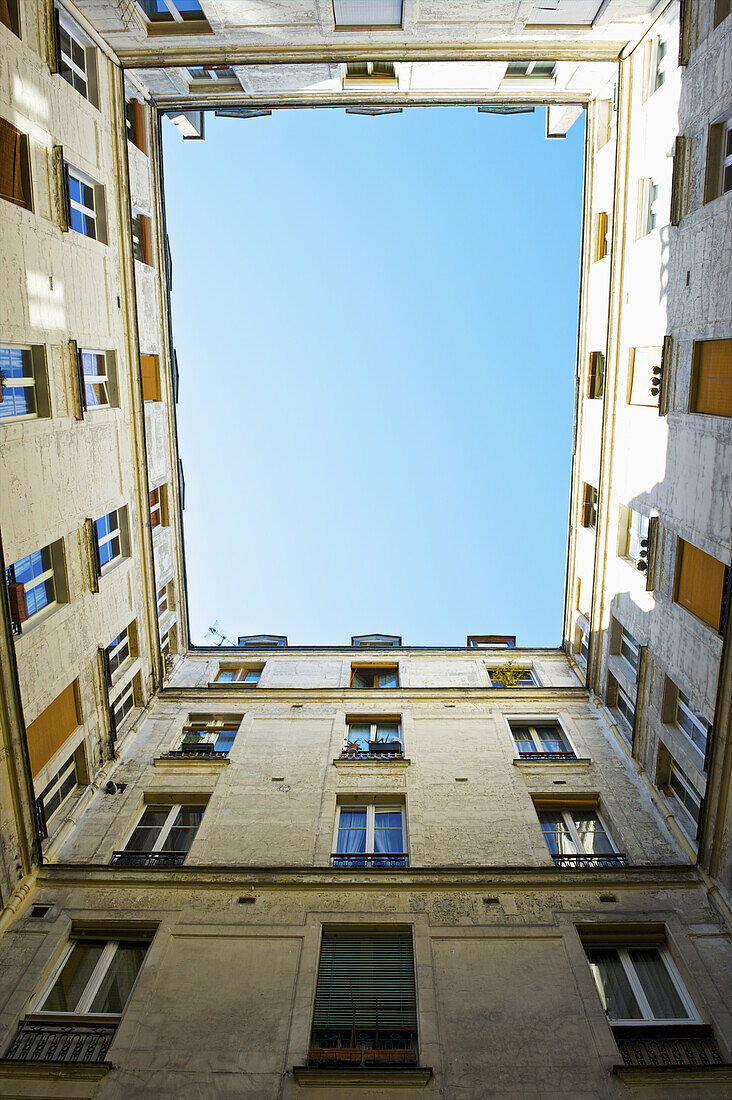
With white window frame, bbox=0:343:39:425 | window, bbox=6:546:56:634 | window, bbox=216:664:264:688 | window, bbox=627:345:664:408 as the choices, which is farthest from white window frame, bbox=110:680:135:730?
window, bbox=627:345:664:408

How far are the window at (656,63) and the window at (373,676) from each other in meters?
16.3

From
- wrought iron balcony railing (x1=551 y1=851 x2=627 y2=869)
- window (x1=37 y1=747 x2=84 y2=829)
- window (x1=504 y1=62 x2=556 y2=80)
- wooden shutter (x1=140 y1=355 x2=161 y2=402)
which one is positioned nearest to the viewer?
wrought iron balcony railing (x1=551 y1=851 x2=627 y2=869)

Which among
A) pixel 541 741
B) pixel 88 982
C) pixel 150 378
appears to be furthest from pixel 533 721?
pixel 150 378

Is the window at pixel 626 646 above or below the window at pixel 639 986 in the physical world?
above

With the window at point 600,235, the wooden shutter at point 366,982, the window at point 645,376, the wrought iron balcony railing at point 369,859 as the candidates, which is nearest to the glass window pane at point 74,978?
the wooden shutter at point 366,982

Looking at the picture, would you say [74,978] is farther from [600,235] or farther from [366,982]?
[600,235]

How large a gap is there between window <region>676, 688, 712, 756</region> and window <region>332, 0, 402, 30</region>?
55.9 feet

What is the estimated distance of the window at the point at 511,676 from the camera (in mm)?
19328

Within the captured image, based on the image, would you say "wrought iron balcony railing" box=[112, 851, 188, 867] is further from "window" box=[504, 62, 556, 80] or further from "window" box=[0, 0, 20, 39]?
"window" box=[504, 62, 556, 80]

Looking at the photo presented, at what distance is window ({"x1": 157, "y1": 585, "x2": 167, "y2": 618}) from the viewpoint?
785 inches

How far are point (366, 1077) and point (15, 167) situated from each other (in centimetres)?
1504

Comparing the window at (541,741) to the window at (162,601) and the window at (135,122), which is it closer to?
the window at (162,601)

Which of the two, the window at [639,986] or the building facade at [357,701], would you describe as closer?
the building facade at [357,701]

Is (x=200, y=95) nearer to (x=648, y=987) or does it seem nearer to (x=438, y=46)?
(x=438, y=46)
